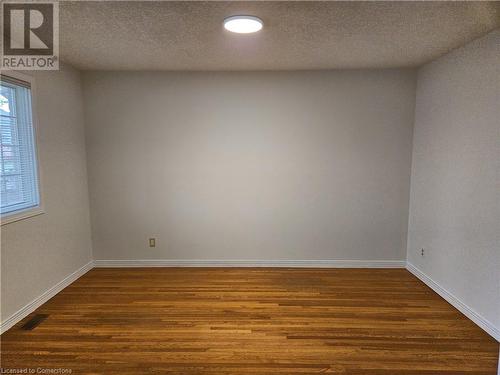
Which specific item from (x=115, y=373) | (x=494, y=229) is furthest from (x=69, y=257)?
(x=494, y=229)

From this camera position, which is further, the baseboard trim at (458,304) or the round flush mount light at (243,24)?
the baseboard trim at (458,304)

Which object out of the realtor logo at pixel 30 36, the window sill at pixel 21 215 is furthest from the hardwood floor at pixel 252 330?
the realtor logo at pixel 30 36

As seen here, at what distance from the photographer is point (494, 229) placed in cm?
245

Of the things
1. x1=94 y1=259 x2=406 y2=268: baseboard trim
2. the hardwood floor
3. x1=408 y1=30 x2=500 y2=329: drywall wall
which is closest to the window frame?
the hardwood floor

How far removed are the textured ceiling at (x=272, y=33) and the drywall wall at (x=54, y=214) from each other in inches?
16.9

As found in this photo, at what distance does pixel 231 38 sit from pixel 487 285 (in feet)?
9.65

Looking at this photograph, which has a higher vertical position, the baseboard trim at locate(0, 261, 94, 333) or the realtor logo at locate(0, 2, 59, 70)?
the realtor logo at locate(0, 2, 59, 70)

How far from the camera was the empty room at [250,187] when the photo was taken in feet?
7.32

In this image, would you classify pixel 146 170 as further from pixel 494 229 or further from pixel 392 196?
pixel 494 229

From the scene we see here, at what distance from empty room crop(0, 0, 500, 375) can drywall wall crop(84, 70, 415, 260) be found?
0.08ft

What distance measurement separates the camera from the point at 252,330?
2553 millimetres

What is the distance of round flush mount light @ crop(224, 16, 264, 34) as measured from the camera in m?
2.15

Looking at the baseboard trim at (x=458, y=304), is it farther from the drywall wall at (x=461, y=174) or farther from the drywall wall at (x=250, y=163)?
the drywall wall at (x=250, y=163)

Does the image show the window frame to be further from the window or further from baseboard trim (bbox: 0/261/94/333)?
baseboard trim (bbox: 0/261/94/333)
